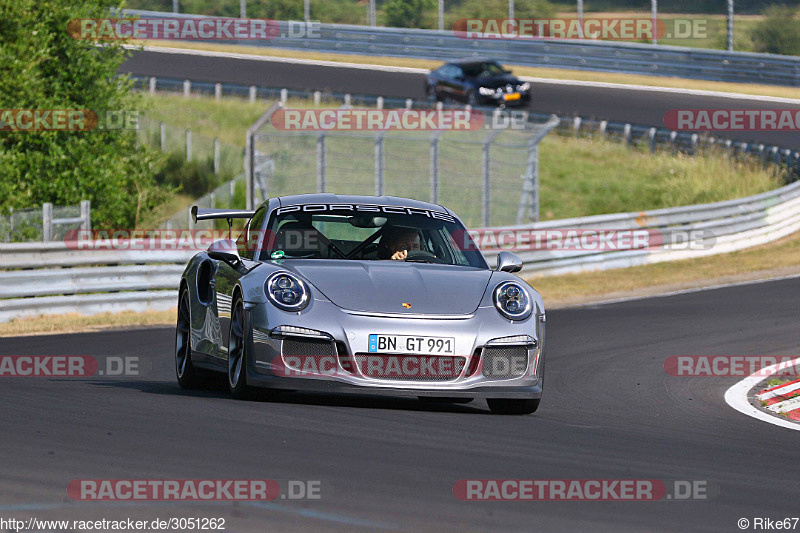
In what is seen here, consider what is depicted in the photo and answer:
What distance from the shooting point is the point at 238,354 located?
8398mm

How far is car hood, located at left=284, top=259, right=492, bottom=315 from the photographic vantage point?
804 centimetres

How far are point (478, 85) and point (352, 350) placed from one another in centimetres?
3234

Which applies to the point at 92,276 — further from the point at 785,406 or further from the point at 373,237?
the point at 785,406

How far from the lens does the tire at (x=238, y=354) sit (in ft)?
27.0

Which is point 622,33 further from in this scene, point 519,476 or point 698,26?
point 519,476

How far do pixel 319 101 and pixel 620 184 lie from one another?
10.2 m

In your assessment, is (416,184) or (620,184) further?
(620,184)

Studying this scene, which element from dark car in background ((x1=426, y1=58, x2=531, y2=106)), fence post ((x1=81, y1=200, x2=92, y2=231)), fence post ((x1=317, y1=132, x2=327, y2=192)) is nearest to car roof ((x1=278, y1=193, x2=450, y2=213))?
fence post ((x1=81, y1=200, x2=92, y2=231))

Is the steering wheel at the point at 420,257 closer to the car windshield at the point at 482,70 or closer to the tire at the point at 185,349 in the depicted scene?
the tire at the point at 185,349

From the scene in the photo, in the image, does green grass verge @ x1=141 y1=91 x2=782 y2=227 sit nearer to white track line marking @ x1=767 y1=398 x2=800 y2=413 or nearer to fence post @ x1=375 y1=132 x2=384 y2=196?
fence post @ x1=375 y1=132 x2=384 y2=196

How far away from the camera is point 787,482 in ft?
20.1

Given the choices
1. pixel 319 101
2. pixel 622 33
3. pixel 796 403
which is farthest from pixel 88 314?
pixel 622 33

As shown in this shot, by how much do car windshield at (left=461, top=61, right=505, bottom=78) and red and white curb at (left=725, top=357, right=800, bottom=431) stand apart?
29.2m

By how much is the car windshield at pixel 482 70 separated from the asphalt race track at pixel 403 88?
1469mm
